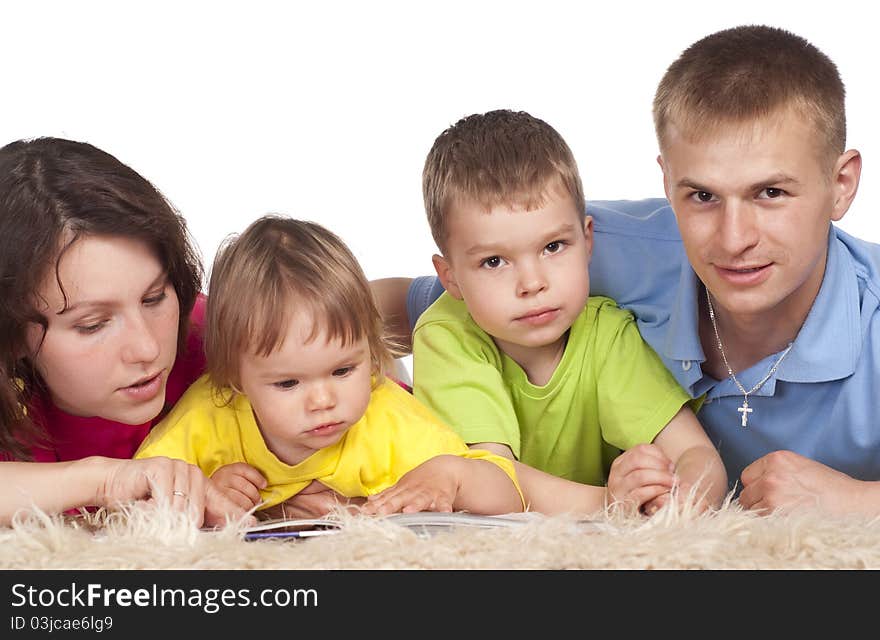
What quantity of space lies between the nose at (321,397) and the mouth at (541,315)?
1.19 feet

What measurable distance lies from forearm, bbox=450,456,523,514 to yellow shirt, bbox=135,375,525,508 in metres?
0.04

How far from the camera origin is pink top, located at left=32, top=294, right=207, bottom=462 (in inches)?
71.2

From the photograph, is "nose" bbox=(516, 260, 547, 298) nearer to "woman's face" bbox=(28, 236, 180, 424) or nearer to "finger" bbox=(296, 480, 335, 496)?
"finger" bbox=(296, 480, 335, 496)

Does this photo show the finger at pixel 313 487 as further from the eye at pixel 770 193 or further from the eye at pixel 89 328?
the eye at pixel 770 193

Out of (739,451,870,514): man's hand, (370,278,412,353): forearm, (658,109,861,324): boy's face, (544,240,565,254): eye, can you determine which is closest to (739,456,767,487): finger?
(739,451,870,514): man's hand

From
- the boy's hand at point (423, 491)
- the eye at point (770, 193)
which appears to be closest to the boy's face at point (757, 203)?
the eye at point (770, 193)

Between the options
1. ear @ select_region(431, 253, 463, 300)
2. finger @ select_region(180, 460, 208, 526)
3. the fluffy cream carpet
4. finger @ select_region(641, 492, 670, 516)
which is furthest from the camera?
ear @ select_region(431, 253, 463, 300)

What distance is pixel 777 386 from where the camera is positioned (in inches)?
72.8

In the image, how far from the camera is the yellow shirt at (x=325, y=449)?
169cm

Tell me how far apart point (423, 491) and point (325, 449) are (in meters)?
0.21

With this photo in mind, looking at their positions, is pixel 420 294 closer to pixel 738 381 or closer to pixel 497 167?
pixel 497 167

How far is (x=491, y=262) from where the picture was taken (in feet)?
5.98
